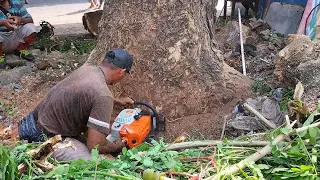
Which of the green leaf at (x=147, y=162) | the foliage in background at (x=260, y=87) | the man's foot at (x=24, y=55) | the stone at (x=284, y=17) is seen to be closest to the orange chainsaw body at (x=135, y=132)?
the green leaf at (x=147, y=162)

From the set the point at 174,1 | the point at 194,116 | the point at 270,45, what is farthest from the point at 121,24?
the point at 270,45

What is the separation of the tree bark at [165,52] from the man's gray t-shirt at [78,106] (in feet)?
4.44

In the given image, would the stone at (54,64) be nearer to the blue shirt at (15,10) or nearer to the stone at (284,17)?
the blue shirt at (15,10)

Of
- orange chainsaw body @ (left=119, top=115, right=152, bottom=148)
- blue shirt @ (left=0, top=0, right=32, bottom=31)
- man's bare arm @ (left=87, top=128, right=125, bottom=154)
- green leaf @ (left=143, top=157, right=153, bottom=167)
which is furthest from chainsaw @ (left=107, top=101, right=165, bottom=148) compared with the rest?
blue shirt @ (left=0, top=0, right=32, bottom=31)

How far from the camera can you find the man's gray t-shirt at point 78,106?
11.4ft

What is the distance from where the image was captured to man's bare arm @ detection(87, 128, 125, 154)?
3.51 metres

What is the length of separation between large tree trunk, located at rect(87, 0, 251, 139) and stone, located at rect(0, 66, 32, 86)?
6.56 ft

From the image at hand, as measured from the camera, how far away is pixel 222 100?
17.1 ft

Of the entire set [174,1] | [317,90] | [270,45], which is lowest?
[270,45]

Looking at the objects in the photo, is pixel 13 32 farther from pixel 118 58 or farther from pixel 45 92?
pixel 118 58

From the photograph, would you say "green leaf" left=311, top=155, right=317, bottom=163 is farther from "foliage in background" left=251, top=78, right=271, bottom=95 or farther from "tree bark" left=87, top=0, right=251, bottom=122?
"foliage in background" left=251, top=78, right=271, bottom=95

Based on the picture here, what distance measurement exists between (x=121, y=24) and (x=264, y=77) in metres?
2.29

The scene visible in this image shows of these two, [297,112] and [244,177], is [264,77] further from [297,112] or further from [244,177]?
[244,177]

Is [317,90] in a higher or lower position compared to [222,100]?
higher
